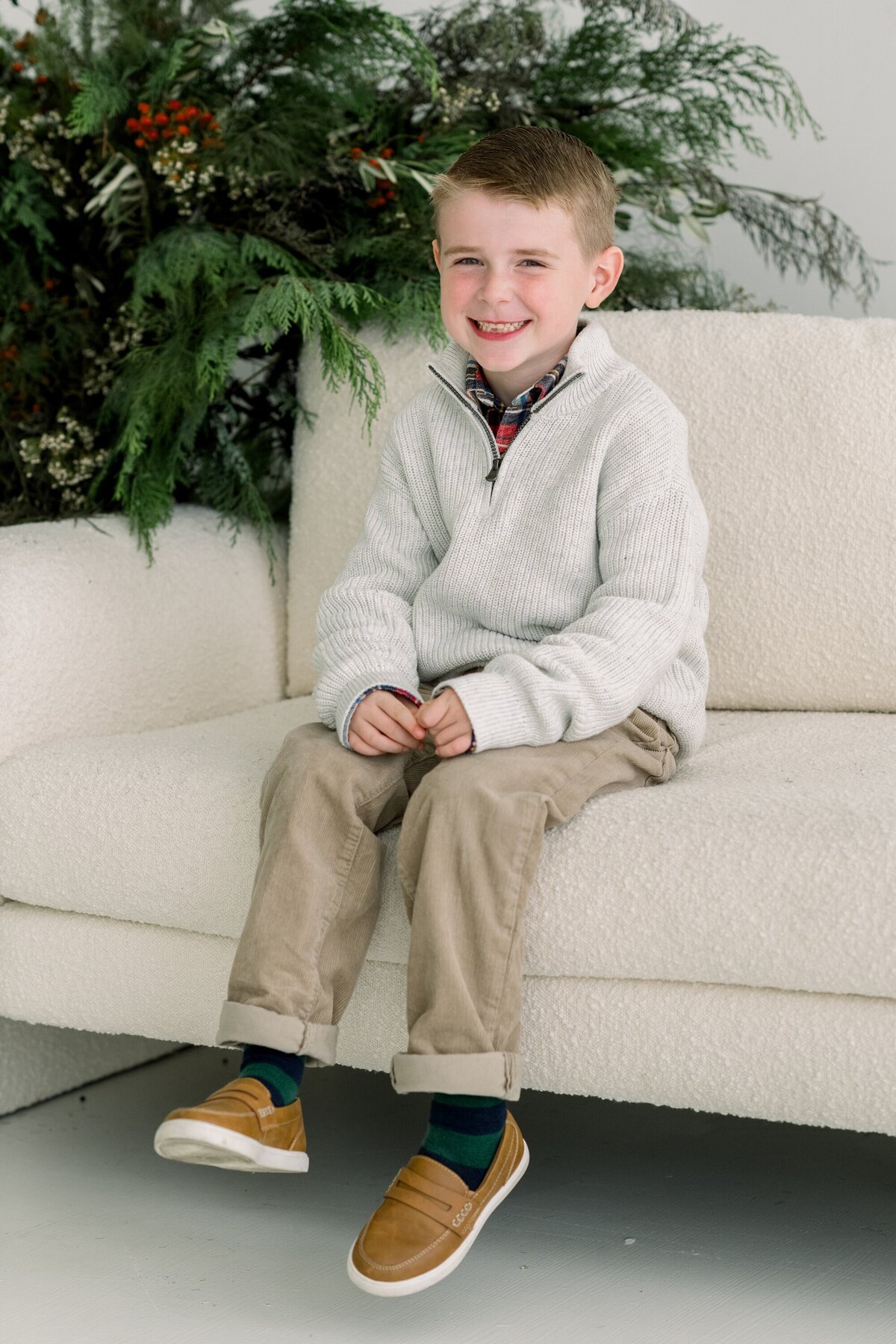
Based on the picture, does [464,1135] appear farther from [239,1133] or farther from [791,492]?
[791,492]

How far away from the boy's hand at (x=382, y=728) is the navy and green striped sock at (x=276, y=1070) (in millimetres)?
254

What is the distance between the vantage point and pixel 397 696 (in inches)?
49.0

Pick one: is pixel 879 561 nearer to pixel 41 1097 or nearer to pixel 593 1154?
pixel 593 1154

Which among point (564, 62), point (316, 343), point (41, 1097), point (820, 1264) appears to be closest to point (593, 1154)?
point (820, 1264)

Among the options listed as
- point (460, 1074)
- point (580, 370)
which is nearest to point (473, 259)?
point (580, 370)

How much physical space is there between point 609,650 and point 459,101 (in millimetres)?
907

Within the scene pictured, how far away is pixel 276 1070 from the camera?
1.11m

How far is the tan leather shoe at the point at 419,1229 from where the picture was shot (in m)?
1.01

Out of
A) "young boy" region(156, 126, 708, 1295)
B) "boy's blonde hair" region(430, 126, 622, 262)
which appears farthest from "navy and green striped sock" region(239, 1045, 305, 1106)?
"boy's blonde hair" region(430, 126, 622, 262)

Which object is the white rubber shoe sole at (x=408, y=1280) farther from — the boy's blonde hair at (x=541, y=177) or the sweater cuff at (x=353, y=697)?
the boy's blonde hair at (x=541, y=177)

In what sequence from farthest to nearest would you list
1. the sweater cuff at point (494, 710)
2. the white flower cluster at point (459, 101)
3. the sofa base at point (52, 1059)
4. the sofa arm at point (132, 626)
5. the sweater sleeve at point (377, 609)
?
1. the white flower cluster at point (459, 101)
2. the sofa base at point (52, 1059)
3. the sofa arm at point (132, 626)
4. the sweater sleeve at point (377, 609)
5. the sweater cuff at point (494, 710)

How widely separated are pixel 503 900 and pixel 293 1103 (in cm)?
23

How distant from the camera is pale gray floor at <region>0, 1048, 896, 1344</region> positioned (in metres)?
1.10

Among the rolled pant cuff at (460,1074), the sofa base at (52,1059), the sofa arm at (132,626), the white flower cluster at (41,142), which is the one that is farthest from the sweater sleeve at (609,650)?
the white flower cluster at (41,142)
